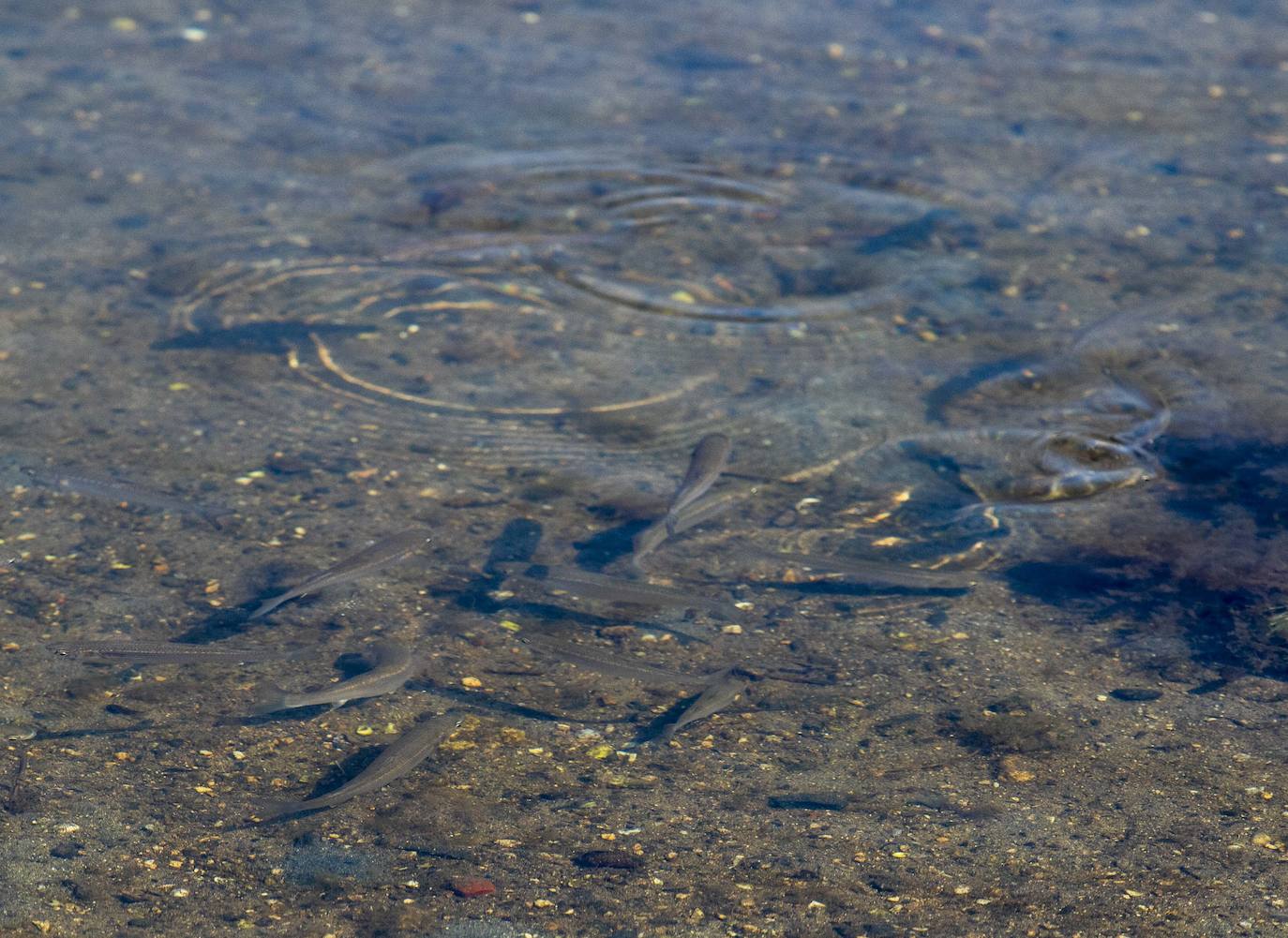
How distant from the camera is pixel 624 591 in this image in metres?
5.57

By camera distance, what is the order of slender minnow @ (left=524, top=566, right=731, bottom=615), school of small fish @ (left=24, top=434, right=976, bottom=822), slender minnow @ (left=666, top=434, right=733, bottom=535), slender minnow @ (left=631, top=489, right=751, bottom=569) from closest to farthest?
school of small fish @ (left=24, top=434, right=976, bottom=822)
slender minnow @ (left=524, top=566, right=731, bottom=615)
slender minnow @ (left=631, top=489, right=751, bottom=569)
slender minnow @ (left=666, top=434, right=733, bottom=535)

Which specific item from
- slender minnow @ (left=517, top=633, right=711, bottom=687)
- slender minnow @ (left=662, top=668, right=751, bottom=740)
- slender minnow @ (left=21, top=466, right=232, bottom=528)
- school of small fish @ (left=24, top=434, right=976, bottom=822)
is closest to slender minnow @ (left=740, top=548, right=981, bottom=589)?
school of small fish @ (left=24, top=434, right=976, bottom=822)

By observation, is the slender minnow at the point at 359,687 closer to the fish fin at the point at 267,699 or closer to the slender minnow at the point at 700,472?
the fish fin at the point at 267,699

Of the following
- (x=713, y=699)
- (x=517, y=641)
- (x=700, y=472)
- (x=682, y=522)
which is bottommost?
(x=517, y=641)

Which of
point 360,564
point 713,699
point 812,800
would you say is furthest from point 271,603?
point 812,800

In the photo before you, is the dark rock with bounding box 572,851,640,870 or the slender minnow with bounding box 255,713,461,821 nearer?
the dark rock with bounding box 572,851,640,870

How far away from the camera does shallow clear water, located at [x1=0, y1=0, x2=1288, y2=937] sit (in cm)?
436

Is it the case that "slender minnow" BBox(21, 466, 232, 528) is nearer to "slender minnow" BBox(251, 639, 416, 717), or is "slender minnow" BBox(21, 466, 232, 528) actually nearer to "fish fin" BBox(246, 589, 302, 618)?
"fish fin" BBox(246, 589, 302, 618)

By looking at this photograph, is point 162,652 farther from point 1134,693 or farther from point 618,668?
point 1134,693

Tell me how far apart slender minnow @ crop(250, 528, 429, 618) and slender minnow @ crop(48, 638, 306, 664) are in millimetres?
245

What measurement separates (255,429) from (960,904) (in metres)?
4.40

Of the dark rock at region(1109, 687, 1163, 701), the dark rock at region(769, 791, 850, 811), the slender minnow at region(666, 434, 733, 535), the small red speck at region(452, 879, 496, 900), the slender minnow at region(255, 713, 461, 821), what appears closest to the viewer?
the small red speck at region(452, 879, 496, 900)

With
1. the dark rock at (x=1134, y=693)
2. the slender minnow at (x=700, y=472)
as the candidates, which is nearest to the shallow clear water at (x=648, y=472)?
the dark rock at (x=1134, y=693)

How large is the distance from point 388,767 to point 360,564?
1244 mm
